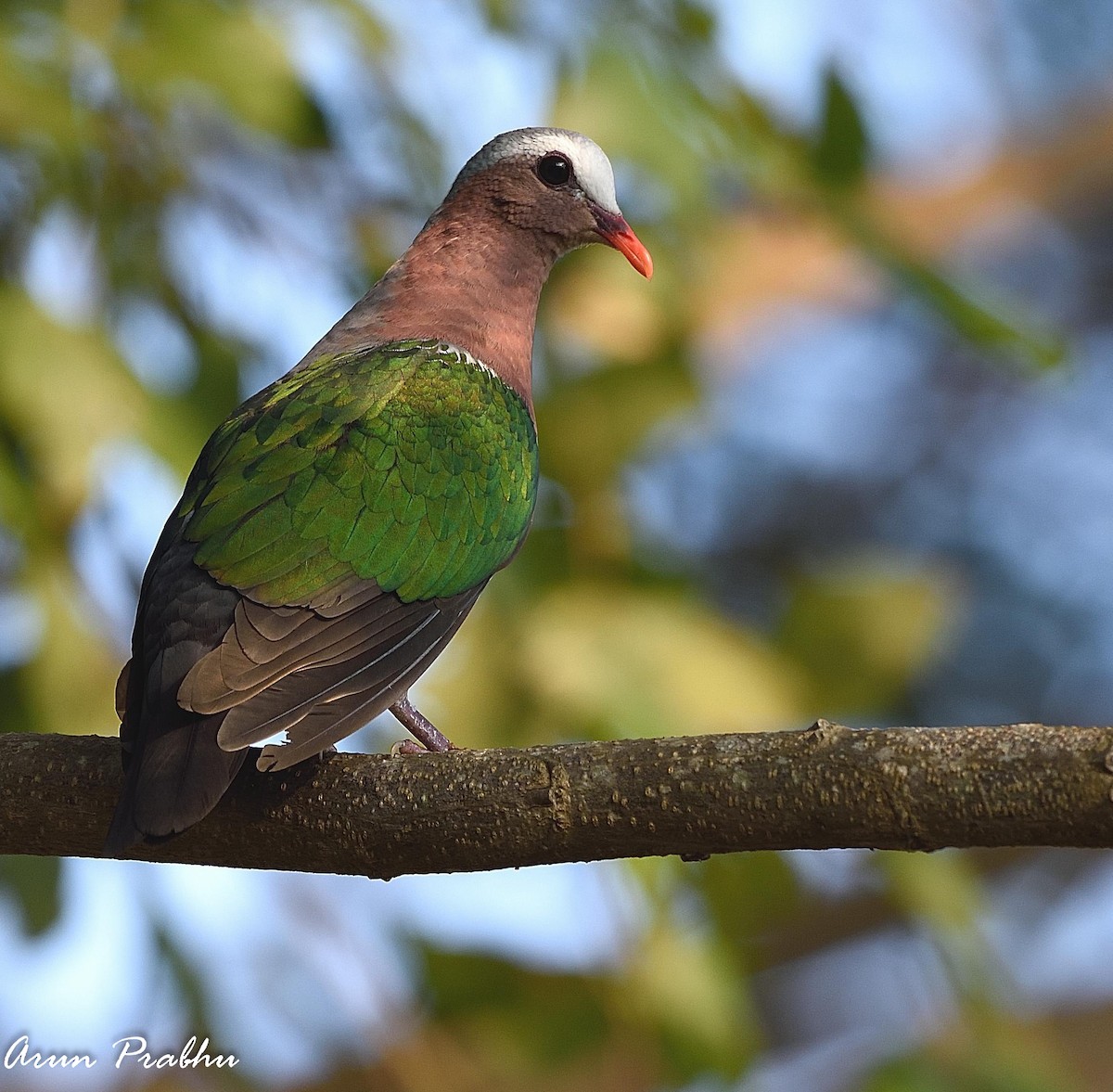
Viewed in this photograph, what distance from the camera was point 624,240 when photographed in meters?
4.56

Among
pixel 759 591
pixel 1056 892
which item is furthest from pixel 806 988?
pixel 759 591

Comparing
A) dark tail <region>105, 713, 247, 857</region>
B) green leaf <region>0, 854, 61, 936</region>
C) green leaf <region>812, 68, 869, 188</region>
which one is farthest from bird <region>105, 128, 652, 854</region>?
green leaf <region>0, 854, 61, 936</region>

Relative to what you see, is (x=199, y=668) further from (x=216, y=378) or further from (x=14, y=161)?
(x=14, y=161)

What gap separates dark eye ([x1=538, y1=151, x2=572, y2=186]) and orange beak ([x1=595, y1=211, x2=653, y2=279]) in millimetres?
139

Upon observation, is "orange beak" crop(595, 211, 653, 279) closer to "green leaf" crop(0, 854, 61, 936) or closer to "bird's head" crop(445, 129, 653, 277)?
"bird's head" crop(445, 129, 653, 277)

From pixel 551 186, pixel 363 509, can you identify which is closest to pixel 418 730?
pixel 363 509

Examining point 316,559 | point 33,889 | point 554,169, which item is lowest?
point 33,889

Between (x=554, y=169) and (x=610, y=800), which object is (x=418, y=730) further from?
(x=554, y=169)

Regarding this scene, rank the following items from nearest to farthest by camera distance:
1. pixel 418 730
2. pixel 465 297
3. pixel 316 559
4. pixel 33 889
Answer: pixel 316 559, pixel 418 730, pixel 33 889, pixel 465 297

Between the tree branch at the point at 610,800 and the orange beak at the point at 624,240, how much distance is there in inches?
71.4

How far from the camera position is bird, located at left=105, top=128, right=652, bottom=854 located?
10.4 ft

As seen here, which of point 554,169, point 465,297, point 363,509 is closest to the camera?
point 363,509

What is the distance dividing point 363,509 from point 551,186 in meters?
1.38

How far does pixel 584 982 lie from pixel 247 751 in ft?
4.48
